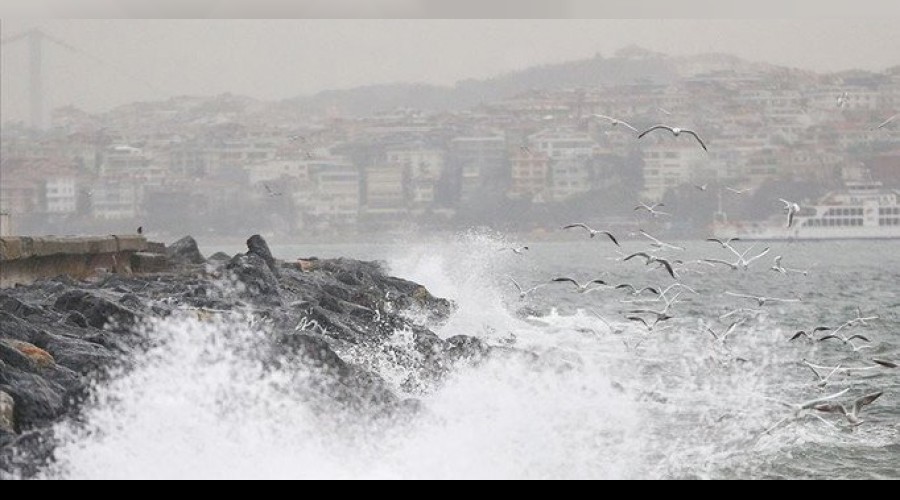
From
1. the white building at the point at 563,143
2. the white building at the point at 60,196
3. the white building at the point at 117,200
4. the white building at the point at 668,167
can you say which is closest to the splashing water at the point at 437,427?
the white building at the point at 668,167

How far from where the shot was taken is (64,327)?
592cm

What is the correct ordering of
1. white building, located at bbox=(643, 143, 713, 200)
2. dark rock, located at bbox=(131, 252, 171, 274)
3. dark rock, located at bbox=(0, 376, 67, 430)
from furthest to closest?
1. white building, located at bbox=(643, 143, 713, 200)
2. dark rock, located at bbox=(131, 252, 171, 274)
3. dark rock, located at bbox=(0, 376, 67, 430)

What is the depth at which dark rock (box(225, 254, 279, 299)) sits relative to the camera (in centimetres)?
901

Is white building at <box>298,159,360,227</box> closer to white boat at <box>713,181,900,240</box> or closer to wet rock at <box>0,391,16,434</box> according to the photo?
white boat at <box>713,181,900,240</box>

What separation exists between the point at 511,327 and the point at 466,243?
34.8m

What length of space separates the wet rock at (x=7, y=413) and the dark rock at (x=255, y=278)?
4311 mm

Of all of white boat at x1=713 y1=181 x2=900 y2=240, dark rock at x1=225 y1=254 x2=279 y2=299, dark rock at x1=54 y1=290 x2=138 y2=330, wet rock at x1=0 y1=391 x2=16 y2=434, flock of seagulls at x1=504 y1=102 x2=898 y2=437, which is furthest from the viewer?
white boat at x1=713 y1=181 x2=900 y2=240

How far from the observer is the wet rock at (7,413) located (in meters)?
4.37

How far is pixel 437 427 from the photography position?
247 inches

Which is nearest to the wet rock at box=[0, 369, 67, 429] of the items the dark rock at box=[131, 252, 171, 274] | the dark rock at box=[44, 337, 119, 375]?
the dark rock at box=[44, 337, 119, 375]

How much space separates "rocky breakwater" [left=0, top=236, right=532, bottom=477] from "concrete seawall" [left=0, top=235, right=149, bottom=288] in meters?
0.20

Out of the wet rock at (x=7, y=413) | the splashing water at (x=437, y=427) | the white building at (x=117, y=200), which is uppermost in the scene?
the white building at (x=117, y=200)

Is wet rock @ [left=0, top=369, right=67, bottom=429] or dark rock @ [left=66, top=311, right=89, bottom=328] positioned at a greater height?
dark rock @ [left=66, top=311, right=89, bottom=328]

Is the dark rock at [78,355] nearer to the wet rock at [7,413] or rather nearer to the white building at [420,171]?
the wet rock at [7,413]
